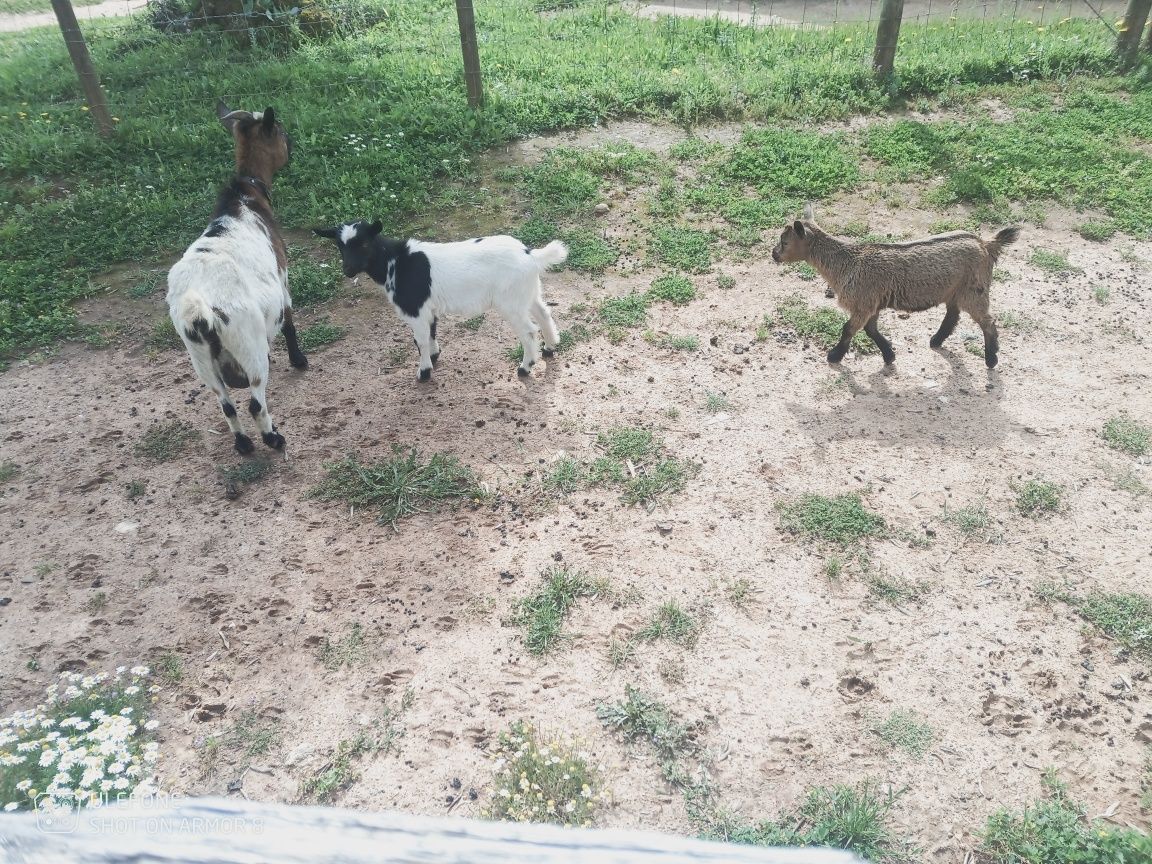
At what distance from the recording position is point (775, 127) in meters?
9.41

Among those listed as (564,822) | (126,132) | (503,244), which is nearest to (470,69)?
(126,132)

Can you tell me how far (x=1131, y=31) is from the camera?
10336mm

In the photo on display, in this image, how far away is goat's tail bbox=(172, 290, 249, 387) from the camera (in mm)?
4848

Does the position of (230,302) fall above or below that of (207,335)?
above

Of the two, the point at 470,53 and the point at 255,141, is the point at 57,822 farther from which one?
the point at 470,53

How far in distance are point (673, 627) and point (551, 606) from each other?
688mm

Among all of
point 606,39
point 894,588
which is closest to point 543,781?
point 894,588

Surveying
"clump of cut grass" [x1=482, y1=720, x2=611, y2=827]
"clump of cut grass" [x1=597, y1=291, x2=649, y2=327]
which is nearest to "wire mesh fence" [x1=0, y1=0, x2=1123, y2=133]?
"clump of cut grass" [x1=597, y1=291, x2=649, y2=327]

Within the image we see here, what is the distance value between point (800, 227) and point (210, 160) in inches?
263

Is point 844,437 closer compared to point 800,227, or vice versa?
point 844,437

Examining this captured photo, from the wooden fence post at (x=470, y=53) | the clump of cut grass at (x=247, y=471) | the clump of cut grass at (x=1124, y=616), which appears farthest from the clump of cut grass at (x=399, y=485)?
the wooden fence post at (x=470, y=53)

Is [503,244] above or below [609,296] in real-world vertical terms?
above

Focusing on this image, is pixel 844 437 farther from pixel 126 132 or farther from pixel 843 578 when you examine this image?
pixel 126 132

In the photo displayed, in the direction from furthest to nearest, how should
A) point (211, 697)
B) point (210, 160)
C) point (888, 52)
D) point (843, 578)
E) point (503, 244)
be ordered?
point (888, 52) < point (210, 160) < point (503, 244) < point (843, 578) < point (211, 697)
